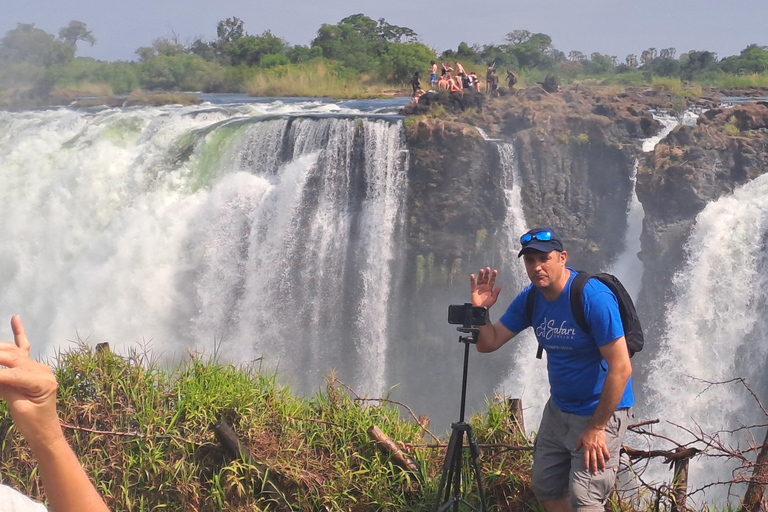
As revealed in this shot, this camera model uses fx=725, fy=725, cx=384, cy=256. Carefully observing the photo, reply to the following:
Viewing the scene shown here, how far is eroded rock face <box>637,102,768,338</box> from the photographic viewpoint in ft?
35.5

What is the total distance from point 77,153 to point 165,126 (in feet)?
5.15

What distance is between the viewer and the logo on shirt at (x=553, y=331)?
2730mm

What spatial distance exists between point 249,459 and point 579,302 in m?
1.64

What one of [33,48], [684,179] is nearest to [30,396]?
[684,179]

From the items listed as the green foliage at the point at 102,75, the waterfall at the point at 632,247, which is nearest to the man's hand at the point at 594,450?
the waterfall at the point at 632,247

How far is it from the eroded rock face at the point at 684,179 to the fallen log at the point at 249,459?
856 cm

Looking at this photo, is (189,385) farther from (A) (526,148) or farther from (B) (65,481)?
(A) (526,148)

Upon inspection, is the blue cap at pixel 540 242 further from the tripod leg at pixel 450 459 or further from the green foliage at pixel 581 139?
the green foliage at pixel 581 139

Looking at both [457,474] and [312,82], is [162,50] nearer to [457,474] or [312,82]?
[312,82]

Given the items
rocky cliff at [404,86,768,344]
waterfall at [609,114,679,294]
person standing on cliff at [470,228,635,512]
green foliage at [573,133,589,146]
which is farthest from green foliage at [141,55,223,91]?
person standing on cliff at [470,228,635,512]

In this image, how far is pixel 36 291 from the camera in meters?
11.9

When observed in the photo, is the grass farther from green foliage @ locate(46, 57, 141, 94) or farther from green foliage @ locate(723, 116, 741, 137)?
green foliage @ locate(723, 116, 741, 137)

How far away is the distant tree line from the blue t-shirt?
16.7 metres

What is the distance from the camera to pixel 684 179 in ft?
35.9
